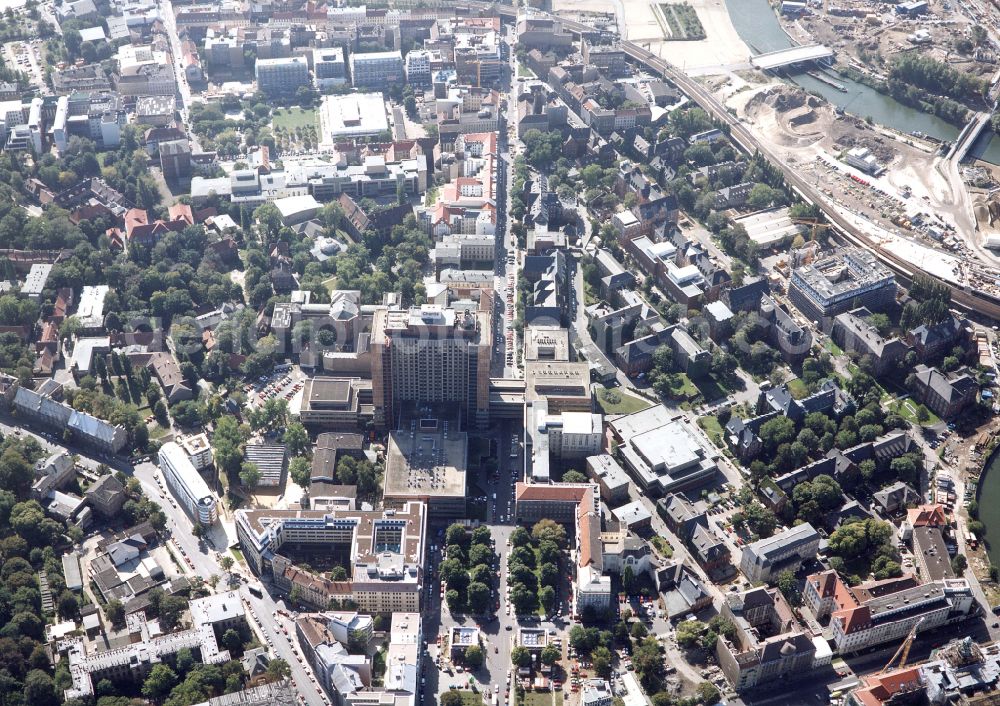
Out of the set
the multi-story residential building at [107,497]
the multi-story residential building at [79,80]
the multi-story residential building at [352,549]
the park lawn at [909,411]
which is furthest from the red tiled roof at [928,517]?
the multi-story residential building at [79,80]

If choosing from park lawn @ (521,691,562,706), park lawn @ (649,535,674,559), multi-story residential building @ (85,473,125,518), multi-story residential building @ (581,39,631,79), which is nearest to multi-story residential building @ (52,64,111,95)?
multi-story residential building @ (581,39,631,79)

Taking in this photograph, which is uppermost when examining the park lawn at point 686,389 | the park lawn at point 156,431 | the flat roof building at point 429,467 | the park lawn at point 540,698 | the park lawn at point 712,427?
the flat roof building at point 429,467

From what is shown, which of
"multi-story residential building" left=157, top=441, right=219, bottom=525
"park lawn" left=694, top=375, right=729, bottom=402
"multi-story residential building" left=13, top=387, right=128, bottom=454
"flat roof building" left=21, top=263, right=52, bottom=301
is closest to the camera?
"multi-story residential building" left=157, top=441, right=219, bottom=525

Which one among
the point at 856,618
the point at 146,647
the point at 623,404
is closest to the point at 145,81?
the point at 623,404

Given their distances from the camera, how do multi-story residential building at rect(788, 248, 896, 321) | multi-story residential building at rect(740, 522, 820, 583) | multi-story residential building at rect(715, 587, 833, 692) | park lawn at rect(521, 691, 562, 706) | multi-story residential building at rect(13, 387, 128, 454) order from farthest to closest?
multi-story residential building at rect(788, 248, 896, 321) → multi-story residential building at rect(13, 387, 128, 454) → multi-story residential building at rect(740, 522, 820, 583) → multi-story residential building at rect(715, 587, 833, 692) → park lawn at rect(521, 691, 562, 706)

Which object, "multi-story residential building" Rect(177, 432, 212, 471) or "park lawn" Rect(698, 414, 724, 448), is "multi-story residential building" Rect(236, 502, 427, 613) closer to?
"multi-story residential building" Rect(177, 432, 212, 471)

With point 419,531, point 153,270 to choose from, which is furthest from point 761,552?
point 153,270

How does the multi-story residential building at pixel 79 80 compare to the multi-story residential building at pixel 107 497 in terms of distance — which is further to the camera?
the multi-story residential building at pixel 79 80

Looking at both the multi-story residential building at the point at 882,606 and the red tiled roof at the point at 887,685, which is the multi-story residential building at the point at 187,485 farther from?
the red tiled roof at the point at 887,685
